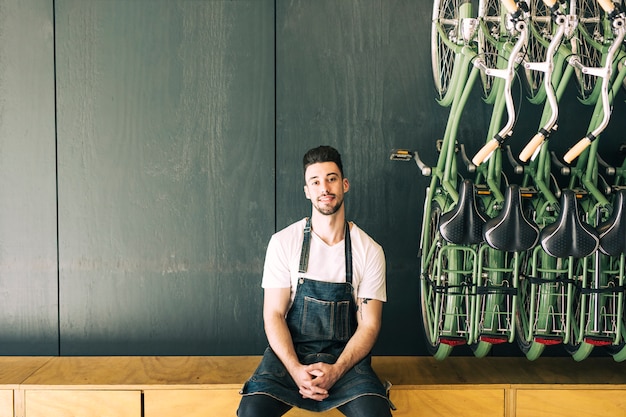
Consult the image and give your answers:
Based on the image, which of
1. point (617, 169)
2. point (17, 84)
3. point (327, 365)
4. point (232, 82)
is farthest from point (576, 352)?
point (17, 84)

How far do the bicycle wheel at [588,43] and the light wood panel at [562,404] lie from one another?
1295 millimetres

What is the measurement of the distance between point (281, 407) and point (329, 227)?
0.77 metres

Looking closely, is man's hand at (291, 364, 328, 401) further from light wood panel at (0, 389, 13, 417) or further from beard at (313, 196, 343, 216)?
light wood panel at (0, 389, 13, 417)

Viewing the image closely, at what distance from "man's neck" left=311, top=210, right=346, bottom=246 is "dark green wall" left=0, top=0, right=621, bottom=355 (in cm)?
47

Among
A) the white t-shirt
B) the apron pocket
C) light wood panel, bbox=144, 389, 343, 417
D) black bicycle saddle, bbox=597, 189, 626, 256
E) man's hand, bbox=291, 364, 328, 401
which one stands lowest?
light wood panel, bbox=144, 389, 343, 417

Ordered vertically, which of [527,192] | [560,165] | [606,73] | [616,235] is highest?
[606,73]

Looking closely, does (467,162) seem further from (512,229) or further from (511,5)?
(511,5)

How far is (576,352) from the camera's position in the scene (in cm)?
297

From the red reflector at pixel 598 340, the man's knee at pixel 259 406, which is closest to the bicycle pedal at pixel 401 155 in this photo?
the red reflector at pixel 598 340

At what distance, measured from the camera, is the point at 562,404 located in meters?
2.88

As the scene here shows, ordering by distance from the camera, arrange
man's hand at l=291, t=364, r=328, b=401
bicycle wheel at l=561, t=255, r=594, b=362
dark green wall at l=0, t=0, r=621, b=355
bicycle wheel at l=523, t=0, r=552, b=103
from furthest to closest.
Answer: dark green wall at l=0, t=0, r=621, b=355 < bicycle wheel at l=523, t=0, r=552, b=103 < bicycle wheel at l=561, t=255, r=594, b=362 < man's hand at l=291, t=364, r=328, b=401

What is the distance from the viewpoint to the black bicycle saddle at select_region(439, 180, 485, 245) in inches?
108

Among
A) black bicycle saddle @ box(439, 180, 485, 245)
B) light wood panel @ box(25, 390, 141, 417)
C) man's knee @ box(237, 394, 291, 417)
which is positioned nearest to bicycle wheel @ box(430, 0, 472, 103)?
black bicycle saddle @ box(439, 180, 485, 245)

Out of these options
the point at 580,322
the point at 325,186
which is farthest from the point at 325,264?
the point at 580,322
